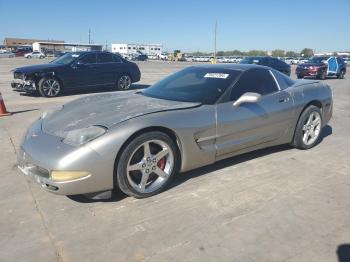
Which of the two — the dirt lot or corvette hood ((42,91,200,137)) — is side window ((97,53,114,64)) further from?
the dirt lot

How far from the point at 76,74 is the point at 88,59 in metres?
0.76

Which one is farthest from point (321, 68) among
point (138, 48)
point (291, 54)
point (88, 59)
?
point (291, 54)

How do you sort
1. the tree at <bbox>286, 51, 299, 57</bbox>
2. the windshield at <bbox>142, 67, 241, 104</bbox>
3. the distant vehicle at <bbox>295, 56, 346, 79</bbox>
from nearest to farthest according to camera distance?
the windshield at <bbox>142, 67, 241, 104</bbox>, the distant vehicle at <bbox>295, 56, 346, 79</bbox>, the tree at <bbox>286, 51, 299, 57</bbox>

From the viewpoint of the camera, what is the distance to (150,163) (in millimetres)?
3535

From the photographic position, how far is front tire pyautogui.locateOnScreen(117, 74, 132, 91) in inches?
490

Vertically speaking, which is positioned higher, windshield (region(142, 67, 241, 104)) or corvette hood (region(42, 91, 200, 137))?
A: windshield (region(142, 67, 241, 104))

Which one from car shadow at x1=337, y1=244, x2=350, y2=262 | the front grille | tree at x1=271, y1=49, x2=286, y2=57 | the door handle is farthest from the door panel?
tree at x1=271, y1=49, x2=286, y2=57

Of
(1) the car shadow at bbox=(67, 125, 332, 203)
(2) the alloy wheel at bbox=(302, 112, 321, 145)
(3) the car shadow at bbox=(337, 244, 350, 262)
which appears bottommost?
(3) the car shadow at bbox=(337, 244, 350, 262)

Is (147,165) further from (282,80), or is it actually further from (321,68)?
(321,68)

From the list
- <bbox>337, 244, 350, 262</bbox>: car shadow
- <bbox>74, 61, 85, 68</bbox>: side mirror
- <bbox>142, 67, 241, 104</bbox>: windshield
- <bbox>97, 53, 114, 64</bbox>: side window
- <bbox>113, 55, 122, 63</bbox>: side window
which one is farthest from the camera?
<bbox>113, 55, 122, 63</bbox>: side window

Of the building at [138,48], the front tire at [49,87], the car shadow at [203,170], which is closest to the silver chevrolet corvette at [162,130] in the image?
the car shadow at [203,170]

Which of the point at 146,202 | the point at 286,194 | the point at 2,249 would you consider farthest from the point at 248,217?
the point at 2,249

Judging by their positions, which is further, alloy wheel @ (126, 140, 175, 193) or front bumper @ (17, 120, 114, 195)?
alloy wheel @ (126, 140, 175, 193)

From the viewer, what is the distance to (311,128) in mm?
5328
